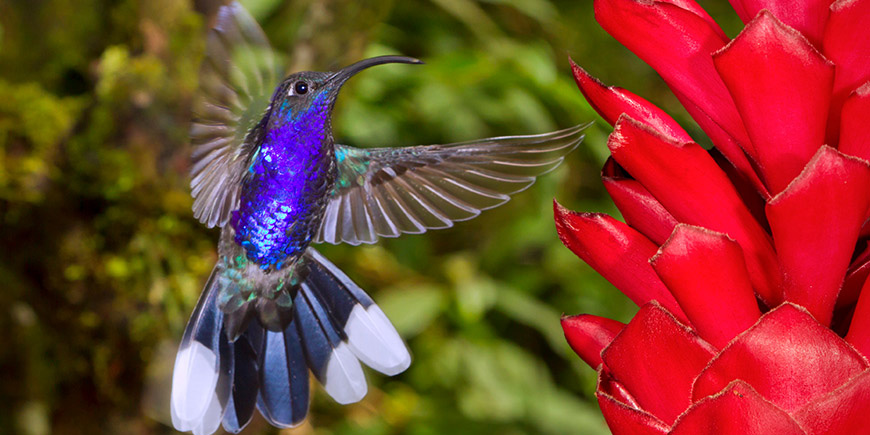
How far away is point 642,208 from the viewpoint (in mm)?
400

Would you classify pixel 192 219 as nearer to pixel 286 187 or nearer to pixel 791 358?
pixel 286 187

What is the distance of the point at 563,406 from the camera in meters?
1.37

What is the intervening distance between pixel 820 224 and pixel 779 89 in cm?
6

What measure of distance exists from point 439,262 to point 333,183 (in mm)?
786

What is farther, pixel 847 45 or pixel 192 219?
pixel 192 219

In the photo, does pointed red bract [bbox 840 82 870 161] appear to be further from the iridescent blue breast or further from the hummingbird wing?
the iridescent blue breast

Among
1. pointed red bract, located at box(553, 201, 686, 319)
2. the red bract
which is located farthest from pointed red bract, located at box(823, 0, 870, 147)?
pointed red bract, located at box(553, 201, 686, 319)

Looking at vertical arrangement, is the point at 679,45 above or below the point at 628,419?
above

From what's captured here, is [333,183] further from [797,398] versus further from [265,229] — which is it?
[797,398]

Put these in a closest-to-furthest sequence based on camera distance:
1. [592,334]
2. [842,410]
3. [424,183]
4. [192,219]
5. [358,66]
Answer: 1. [842,410]
2. [592,334]
3. [358,66]
4. [424,183]
5. [192,219]

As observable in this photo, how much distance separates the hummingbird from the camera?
0.61 metres

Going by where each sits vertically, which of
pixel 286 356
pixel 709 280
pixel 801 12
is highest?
pixel 801 12

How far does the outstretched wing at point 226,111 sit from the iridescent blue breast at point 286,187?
15mm

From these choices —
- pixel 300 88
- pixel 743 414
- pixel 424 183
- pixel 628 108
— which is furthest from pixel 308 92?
pixel 743 414
